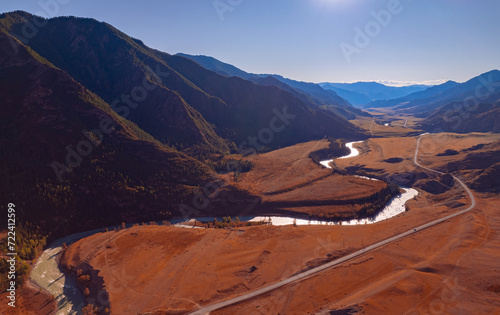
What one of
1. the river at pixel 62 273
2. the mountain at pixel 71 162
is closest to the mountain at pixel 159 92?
the mountain at pixel 71 162

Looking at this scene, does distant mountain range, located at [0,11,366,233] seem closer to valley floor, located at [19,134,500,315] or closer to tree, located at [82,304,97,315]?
valley floor, located at [19,134,500,315]

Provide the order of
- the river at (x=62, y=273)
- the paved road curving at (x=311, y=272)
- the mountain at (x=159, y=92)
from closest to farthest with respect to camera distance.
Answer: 1. the paved road curving at (x=311, y=272)
2. the river at (x=62, y=273)
3. the mountain at (x=159, y=92)

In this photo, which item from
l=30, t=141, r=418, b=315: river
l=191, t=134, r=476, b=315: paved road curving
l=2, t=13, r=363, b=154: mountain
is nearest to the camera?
l=191, t=134, r=476, b=315: paved road curving

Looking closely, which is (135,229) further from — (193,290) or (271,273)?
(271,273)

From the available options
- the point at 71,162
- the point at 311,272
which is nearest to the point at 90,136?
the point at 71,162

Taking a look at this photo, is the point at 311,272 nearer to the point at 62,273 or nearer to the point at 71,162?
the point at 62,273

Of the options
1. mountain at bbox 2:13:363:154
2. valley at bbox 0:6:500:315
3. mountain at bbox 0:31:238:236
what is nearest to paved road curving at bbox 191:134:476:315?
valley at bbox 0:6:500:315

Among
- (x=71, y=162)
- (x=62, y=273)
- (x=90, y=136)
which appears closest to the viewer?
(x=62, y=273)

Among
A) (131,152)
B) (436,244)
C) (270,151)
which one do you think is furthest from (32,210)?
(270,151)

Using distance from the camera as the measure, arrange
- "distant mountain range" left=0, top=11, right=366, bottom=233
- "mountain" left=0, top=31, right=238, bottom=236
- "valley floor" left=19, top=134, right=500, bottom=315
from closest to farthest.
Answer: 1. "valley floor" left=19, top=134, right=500, bottom=315
2. "mountain" left=0, top=31, right=238, bottom=236
3. "distant mountain range" left=0, top=11, right=366, bottom=233

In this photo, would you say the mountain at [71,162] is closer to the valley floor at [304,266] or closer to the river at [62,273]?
the river at [62,273]

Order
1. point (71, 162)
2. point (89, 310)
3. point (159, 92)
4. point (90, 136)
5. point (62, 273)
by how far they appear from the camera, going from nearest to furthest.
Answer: point (89, 310), point (62, 273), point (71, 162), point (90, 136), point (159, 92)
